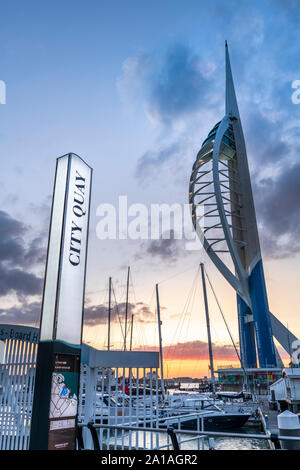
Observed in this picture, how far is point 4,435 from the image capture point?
8484 mm

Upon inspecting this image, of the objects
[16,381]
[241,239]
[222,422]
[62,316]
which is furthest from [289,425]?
[241,239]

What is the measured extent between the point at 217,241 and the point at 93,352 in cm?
4026

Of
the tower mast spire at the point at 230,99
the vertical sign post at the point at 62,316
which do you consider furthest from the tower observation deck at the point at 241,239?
the vertical sign post at the point at 62,316

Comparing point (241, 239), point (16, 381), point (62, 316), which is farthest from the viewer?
point (241, 239)

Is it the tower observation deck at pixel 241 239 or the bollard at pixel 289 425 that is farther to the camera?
the tower observation deck at pixel 241 239

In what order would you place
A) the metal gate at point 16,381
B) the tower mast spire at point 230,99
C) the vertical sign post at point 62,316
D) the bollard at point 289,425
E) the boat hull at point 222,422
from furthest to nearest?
the tower mast spire at point 230,99
the boat hull at point 222,422
the metal gate at point 16,381
the vertical sign post at point 62,316
the bollard at point 289,425

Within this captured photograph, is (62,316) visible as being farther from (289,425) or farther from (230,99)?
(230,99)

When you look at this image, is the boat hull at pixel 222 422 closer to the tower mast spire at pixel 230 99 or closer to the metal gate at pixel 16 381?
the metal gate at pixel 16 381

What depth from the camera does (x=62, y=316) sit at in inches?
292

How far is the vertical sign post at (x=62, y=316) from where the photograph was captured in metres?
6.94

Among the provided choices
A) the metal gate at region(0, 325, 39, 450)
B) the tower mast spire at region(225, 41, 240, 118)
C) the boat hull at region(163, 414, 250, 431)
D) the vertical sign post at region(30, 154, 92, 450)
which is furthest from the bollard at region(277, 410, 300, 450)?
the tower mast spire at region(225, 41, 240, 118)
